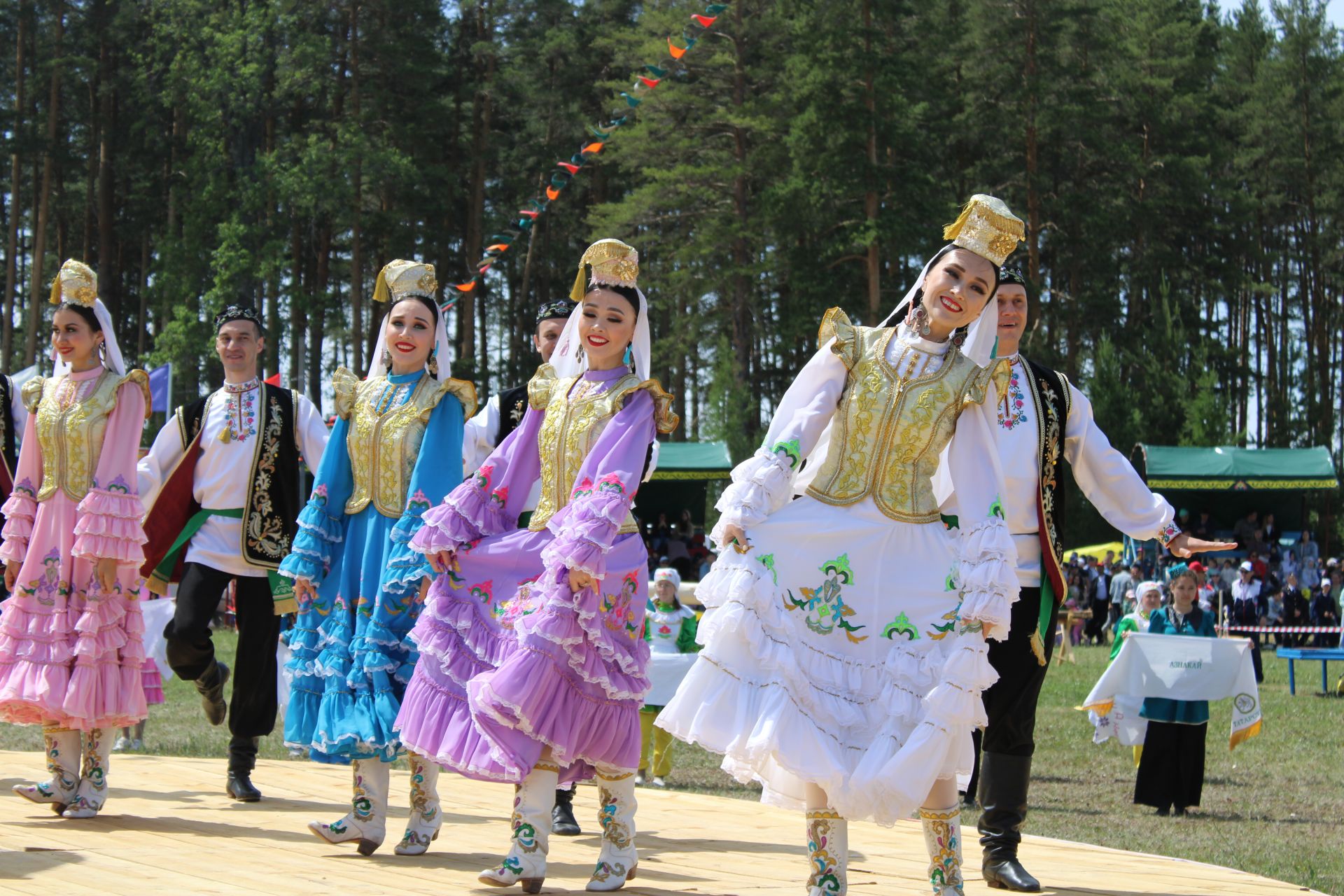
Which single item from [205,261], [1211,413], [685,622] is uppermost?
[205,261]

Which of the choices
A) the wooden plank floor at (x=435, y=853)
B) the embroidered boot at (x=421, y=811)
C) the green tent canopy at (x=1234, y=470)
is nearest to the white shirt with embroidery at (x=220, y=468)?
the wooden plank floor at (x=435, y=853)

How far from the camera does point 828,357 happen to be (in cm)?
424

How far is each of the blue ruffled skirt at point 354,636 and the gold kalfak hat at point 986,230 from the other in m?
1.92

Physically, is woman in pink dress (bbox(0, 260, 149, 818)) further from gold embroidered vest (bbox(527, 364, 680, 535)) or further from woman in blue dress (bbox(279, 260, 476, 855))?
gold embroidered vest (bbox(527, 364, 680, 535))

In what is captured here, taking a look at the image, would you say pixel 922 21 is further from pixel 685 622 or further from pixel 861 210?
pixel 685 622

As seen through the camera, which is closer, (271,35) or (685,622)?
(685,622)

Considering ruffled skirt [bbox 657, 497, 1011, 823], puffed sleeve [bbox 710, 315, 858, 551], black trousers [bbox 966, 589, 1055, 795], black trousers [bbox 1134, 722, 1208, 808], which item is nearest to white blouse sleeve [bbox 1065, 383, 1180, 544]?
black trousers [bbox 966, 589, 1055, 795]

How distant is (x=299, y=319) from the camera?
113 ft

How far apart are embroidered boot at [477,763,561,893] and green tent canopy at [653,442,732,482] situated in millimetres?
21525

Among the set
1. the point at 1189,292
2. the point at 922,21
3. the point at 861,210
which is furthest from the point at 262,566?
the point at 1189,292

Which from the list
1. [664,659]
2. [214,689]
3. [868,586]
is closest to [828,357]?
[868,586]

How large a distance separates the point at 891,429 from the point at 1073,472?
45.3 inches

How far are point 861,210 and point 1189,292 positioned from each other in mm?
12696

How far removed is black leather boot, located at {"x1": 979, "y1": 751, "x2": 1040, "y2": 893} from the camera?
15.4 feet
